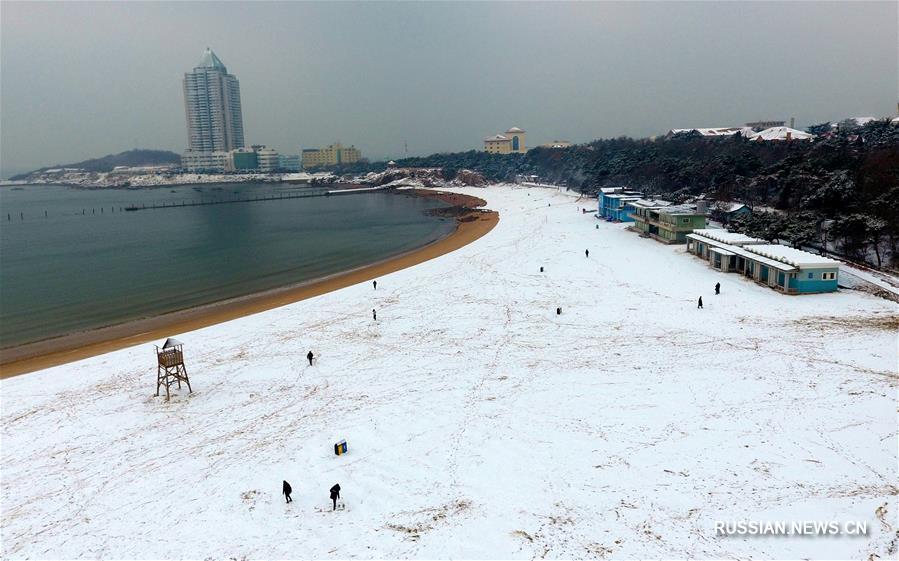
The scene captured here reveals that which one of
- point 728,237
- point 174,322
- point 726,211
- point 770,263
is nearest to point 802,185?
point 726,211

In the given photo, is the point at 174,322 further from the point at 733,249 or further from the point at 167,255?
the point at 733,249

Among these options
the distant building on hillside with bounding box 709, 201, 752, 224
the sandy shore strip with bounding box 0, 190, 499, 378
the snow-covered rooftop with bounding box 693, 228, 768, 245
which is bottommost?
the sandy shore strip with bounding box 0, 190, 499, 378

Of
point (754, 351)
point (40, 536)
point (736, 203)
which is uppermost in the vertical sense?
point (736, 203)

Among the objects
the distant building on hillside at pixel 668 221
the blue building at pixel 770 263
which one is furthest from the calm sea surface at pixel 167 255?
the blue building at pixel 770 263

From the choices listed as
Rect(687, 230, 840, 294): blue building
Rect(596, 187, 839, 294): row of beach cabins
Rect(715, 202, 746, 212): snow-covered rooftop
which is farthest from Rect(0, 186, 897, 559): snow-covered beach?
Rect(715, 202, 746, 212): snow-covered rooftop

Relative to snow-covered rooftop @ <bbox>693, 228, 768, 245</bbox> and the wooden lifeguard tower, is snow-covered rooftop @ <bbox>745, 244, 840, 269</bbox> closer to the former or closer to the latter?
snow-covered rooftop @ <bbox>693, 228, 768, 245</bbox>

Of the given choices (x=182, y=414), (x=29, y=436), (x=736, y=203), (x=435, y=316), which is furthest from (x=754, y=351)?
(x=736, y=203)

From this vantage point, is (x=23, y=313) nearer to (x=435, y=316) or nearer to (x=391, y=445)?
(x=435, y=316)
